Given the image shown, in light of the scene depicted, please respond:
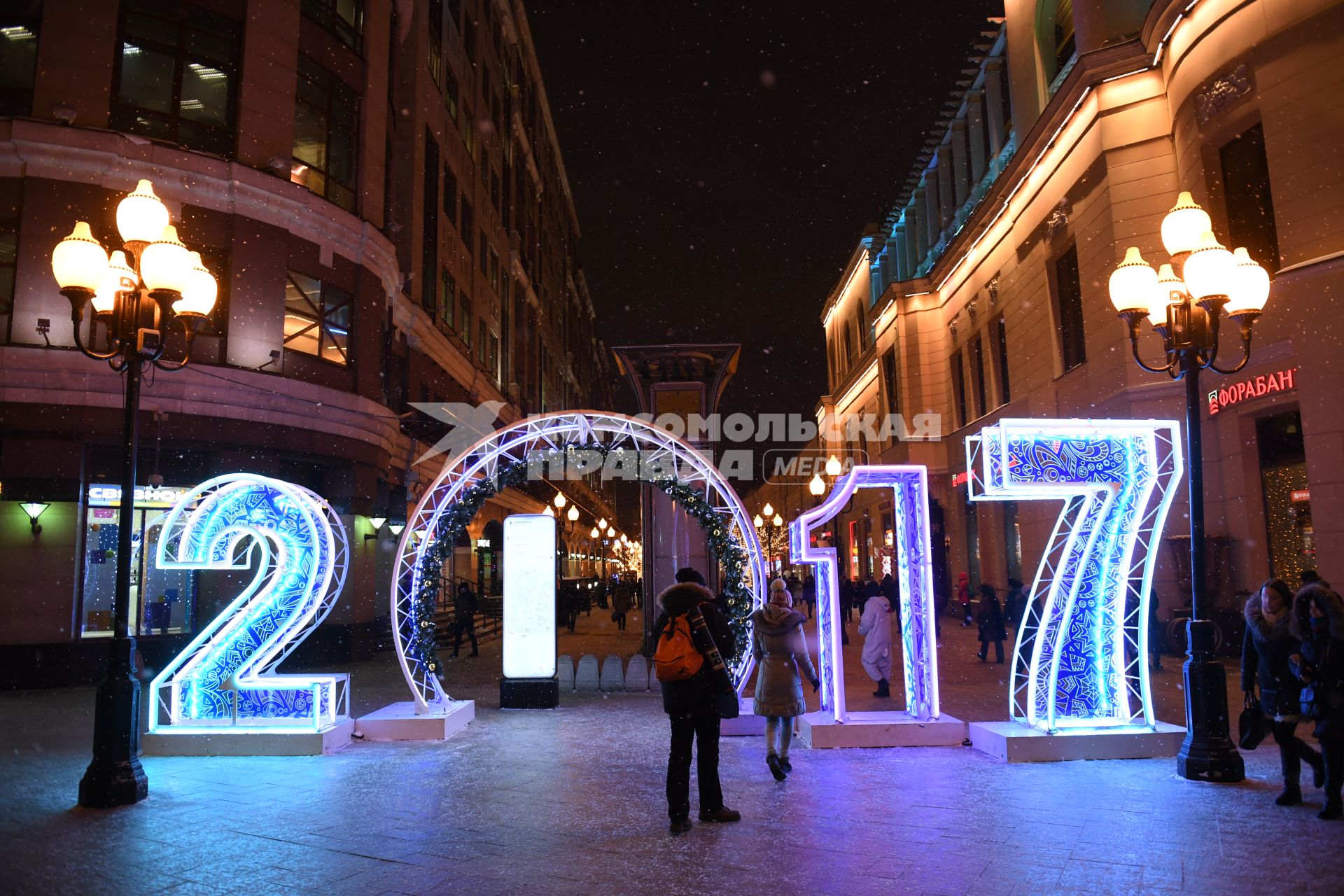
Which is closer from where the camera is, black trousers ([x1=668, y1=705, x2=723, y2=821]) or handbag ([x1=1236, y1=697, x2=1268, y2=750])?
black trousers ([x1=668, y1=705, x2=723, y2=821])

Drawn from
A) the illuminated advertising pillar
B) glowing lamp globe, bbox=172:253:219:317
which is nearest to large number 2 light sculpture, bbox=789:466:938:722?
the illuminated advertising pillar

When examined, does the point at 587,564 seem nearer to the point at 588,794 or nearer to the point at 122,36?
the point at 122,36

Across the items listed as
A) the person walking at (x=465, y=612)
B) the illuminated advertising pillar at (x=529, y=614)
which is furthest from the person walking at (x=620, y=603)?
the illuminated advertising pillar at (x=529, y=614)

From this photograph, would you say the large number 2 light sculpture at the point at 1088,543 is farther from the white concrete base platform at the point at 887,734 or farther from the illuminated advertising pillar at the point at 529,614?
the illuminated advertising pillar at the point at 529,614

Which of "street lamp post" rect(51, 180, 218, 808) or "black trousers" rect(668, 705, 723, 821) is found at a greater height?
"street lamp post" rect(51, 180, 218, 808)

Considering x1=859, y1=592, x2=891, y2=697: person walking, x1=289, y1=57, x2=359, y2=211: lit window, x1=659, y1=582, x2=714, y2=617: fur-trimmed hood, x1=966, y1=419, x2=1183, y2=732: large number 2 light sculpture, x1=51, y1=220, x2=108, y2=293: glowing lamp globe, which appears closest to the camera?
x1=659, y1=582, x2=714, y2=617: fur-trimmed hood

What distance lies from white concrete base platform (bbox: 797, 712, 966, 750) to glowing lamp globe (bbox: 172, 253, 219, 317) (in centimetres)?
762

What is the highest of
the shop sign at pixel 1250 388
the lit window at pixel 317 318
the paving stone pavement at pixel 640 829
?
the lit window at pixel 317 318

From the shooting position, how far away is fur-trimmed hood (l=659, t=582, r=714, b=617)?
7121 mm

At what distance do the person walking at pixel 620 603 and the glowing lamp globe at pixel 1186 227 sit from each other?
22169 millimetres

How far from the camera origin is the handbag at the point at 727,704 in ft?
22.8

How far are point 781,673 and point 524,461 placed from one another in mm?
5410

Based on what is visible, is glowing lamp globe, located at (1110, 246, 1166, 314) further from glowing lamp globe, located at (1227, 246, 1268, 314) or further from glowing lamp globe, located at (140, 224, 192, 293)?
glowing lamp globe, located at (140, 224, 192, 293)

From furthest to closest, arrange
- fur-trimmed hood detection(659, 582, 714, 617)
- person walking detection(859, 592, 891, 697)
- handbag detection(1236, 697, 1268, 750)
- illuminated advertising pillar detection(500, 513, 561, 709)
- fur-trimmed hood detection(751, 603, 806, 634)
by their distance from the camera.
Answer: person walking detection(859, 592, 891, 697) < illuminated advertising pillar detection(500, 513, 561, 709) < fur-trimmed hood detection(751, 603, 806, 634) < handbag detection(1236, 697, 1268, 750) < fur-trimmed hood detection(659, 582, 714, 617)
